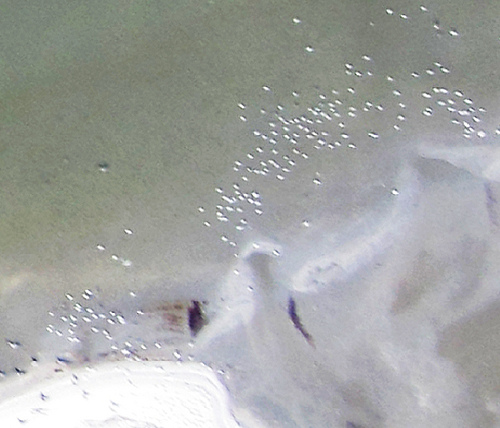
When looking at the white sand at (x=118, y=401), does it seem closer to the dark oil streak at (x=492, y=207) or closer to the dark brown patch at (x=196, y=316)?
the dark brown patch at (x=196, y=316)

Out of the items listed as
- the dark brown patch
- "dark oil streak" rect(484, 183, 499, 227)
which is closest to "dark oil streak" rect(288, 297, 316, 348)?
the dark brown patch

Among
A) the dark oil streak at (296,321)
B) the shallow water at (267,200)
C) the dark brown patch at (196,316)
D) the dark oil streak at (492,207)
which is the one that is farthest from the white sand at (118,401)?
the dark oil streak at (492,207)

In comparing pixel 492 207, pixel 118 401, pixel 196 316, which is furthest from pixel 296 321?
pixel 492 207

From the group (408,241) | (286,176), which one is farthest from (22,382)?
(408,241)

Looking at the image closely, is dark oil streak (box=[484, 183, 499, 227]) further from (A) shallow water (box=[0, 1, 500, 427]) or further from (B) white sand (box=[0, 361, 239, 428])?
(B) white sand (box=[0, 361, 239, 428])

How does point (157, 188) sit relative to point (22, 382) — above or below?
above

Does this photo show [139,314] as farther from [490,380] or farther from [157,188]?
[490,380]

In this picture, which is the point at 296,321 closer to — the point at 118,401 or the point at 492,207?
the point at 118,401
